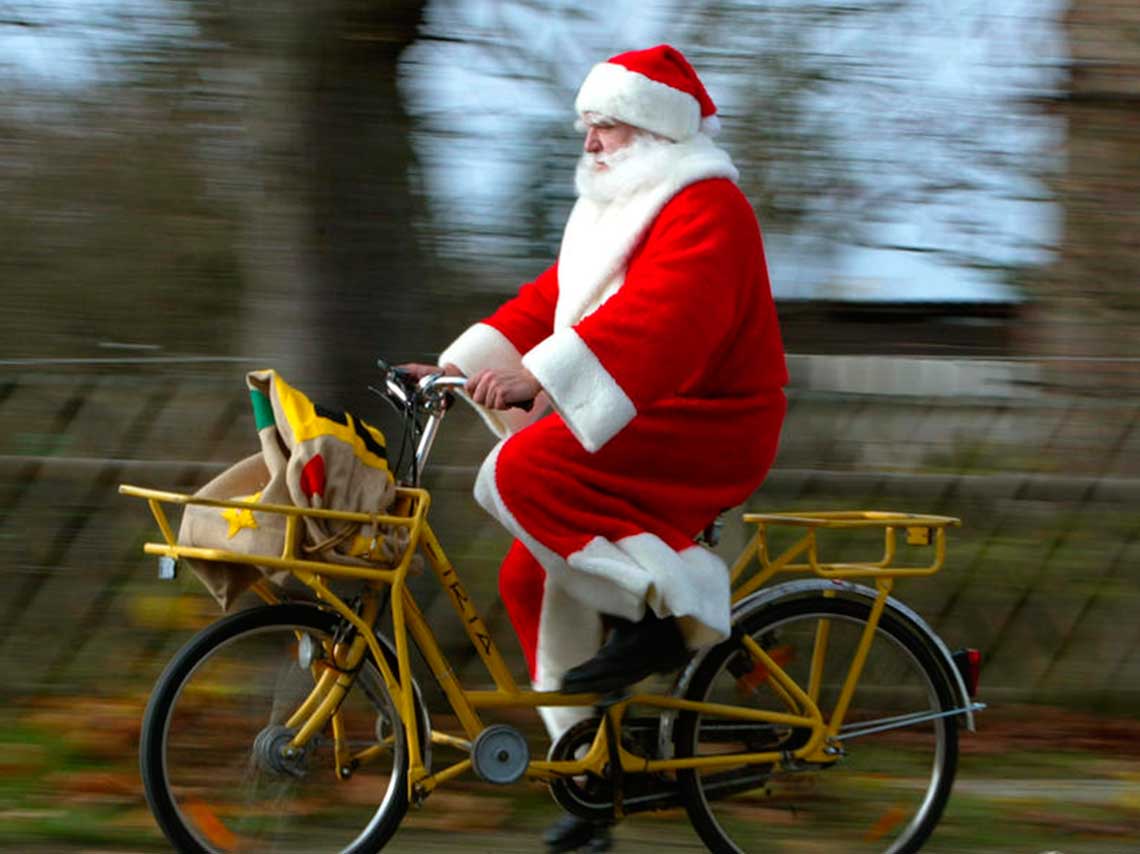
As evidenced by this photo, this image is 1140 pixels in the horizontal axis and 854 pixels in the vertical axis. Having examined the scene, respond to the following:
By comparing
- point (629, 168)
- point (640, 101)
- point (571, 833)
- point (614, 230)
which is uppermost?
point (640, 101)

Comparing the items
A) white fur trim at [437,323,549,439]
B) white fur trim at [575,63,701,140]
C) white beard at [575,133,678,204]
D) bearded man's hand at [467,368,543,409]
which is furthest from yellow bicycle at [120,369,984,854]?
white fur trim at [575,63,701,140]

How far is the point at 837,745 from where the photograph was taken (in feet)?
12.9

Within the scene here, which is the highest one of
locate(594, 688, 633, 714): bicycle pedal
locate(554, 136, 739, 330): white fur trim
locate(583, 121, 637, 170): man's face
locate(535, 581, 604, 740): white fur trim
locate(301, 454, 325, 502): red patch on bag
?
locate(583, 121, 637, 170): man's face

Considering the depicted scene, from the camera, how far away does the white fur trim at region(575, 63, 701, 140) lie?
11.8 ft

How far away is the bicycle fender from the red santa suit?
21cm

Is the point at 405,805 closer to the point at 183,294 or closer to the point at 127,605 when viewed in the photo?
the point at 127,605

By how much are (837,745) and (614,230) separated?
4.39ft

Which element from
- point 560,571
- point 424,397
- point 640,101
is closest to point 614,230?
point 640,101

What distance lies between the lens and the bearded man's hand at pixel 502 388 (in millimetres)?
3393

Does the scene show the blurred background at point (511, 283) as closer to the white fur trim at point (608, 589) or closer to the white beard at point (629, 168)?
the white fur trim at point (608, 589)

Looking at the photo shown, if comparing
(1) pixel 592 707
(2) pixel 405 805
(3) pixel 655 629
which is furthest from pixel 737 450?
(2) pixel 405 805

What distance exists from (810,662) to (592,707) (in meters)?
0.55

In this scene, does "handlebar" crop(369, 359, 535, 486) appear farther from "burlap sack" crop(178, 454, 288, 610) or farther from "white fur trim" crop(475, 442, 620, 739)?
"burlap sack" crop(178, 454, 288, 610)

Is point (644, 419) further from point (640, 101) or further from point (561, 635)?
point (640, 101)
